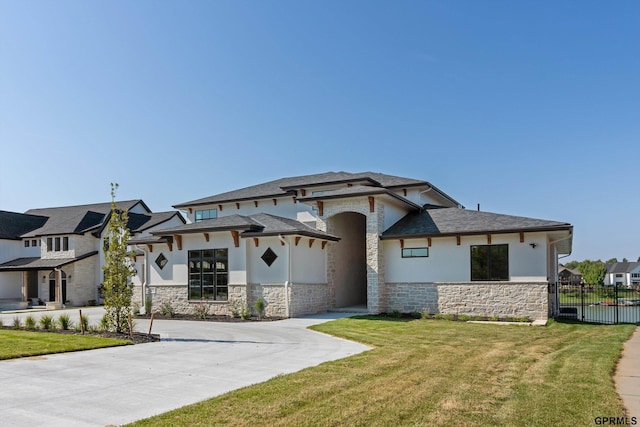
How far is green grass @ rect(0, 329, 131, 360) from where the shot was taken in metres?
11.4

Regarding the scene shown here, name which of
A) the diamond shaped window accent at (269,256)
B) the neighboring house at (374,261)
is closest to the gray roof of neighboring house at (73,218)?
the neighboring house at (374,261)

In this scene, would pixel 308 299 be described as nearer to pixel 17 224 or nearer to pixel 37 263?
pixel 37 263

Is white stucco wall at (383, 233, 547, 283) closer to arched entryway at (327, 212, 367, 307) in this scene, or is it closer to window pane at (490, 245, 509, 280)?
window pane at (490, 245, 509, 280)

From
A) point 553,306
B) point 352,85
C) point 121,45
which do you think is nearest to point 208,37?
point 121,45

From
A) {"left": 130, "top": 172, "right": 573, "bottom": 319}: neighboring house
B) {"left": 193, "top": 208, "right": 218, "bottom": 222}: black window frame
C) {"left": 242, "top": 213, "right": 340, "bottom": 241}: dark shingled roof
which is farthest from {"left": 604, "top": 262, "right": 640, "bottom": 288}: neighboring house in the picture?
{"left": 242, "top": 213, "right": 340, "bottom": 241}: dark shingled roof

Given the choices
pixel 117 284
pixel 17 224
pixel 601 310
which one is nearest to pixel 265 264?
pixel 117 284

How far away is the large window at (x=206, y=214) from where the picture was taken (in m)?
29.0

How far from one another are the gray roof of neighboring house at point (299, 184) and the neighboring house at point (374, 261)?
4.95 feet

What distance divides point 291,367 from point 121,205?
38.7m

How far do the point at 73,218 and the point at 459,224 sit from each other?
103ft

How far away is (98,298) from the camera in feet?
121

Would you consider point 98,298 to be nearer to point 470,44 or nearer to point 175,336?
point 175,336

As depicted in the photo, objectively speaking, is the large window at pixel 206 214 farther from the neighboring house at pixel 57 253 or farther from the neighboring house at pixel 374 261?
the neighboring house at pixel 57 253

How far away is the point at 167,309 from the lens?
22.1 m
